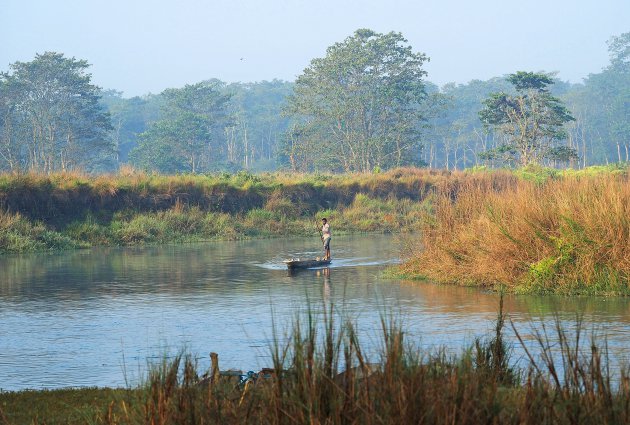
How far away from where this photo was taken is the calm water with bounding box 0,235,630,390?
1306 centimetres

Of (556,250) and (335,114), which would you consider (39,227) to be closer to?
(556,250)

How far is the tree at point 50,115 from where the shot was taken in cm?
8081

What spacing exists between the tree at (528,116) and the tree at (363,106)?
35.8 ft

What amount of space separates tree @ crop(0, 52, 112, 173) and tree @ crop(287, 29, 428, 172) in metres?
19.2

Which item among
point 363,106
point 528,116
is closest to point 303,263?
point 528,116

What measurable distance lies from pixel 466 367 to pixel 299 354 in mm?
1046

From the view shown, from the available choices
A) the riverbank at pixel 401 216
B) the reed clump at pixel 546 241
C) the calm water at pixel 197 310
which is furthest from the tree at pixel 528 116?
the reed clump at pixel 546 241

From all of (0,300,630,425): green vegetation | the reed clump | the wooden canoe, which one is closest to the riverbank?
the reed clump

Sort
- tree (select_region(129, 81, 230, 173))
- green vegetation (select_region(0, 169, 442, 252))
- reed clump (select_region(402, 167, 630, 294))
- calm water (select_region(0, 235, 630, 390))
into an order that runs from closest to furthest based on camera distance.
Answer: calm water (select_region(0, 235, 630, 390))
reed clump (select_region(402, 167, 630, 294))
green vegetation (select_region(0, 169, 442, 252))
tree (select_region(129, 81, 230, 173))

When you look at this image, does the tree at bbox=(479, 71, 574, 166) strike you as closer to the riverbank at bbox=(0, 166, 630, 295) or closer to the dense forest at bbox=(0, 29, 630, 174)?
the dense forest at bbox=(0, 29, 630, 174)

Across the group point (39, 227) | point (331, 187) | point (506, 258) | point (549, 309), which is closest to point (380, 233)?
point (331, 187)

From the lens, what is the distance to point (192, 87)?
9869 centimetres

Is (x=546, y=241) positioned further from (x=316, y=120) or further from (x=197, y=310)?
(x=316, y=120)

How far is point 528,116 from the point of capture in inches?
2751
